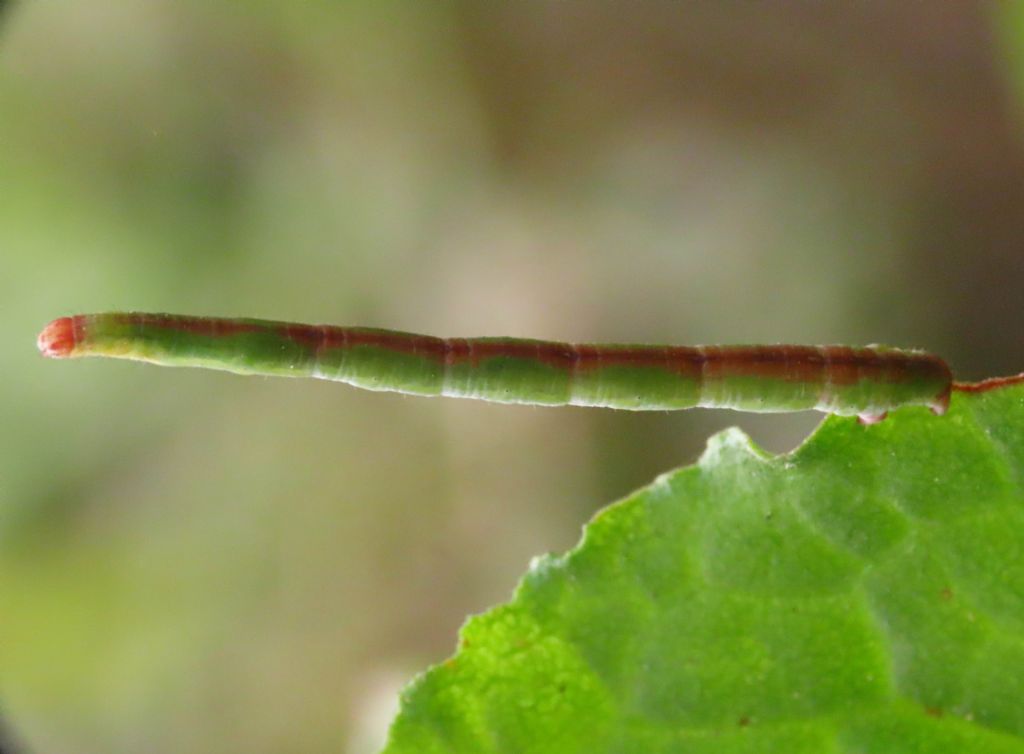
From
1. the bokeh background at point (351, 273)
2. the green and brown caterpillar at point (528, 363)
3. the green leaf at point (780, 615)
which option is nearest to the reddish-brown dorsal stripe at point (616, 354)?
the green and brown caterpillar at point (528, 363)

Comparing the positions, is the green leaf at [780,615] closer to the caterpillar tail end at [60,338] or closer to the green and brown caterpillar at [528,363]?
the green and brown caterpillar at [528,363]

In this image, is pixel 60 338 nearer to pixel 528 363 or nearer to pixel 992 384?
pixel 528 363

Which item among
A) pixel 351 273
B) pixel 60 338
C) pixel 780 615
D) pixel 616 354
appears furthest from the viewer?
pixel 351 273

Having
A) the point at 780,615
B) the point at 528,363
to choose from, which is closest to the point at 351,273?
the point at 528,363

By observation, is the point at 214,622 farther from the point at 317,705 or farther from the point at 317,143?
the point at 317,143

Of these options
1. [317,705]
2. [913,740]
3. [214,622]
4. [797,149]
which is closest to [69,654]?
[214,622]

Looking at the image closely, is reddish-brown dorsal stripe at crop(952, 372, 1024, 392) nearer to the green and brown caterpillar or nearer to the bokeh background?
the green and brown caterpillar

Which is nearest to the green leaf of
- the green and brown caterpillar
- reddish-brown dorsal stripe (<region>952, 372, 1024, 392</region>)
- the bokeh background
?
reddish-brown dorsal stripe (<region>952, 372, 1024, 392</region>)
